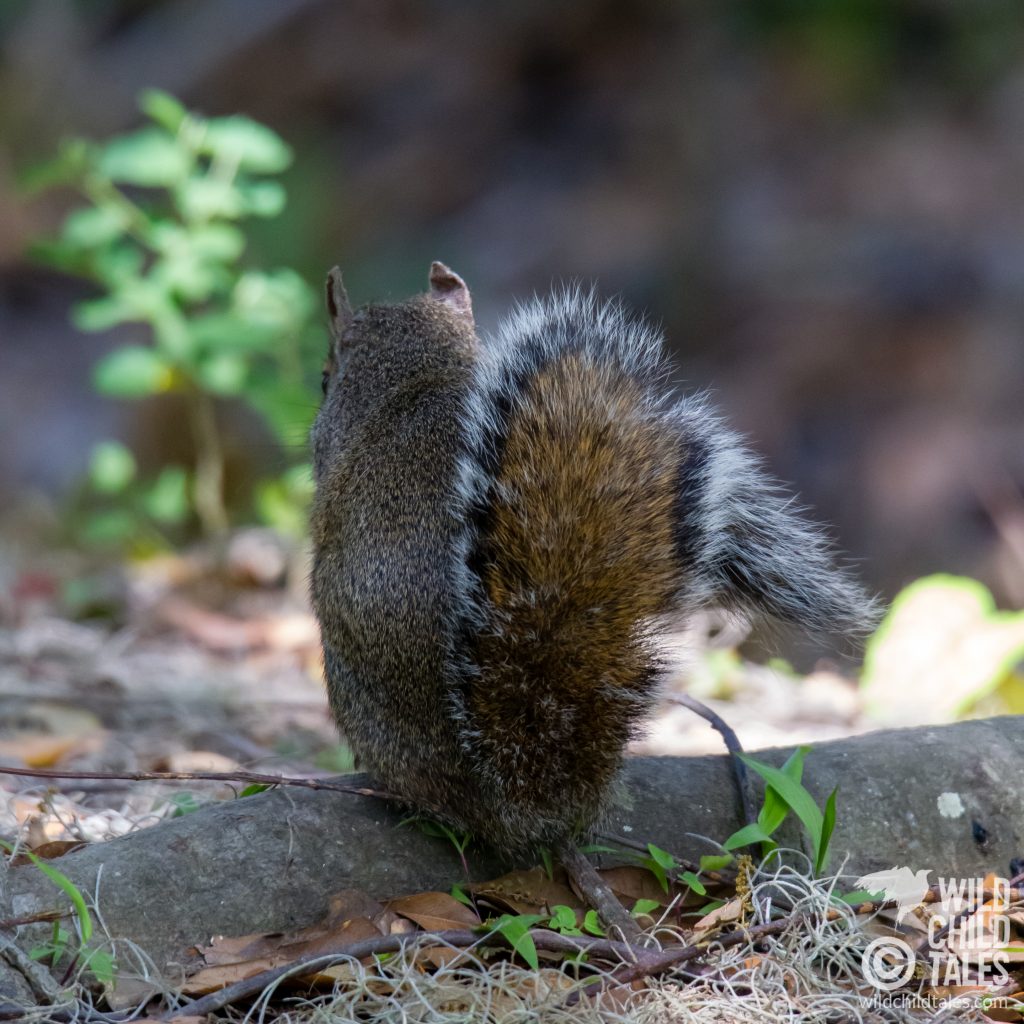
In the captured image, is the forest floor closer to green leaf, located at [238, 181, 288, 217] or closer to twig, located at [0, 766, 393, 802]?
twig, located at [0, 766, 393, 802]

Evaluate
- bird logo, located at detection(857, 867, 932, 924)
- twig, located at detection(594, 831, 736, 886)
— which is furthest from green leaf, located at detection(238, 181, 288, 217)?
bird logo, located at detection(857, 867, 932, 924)

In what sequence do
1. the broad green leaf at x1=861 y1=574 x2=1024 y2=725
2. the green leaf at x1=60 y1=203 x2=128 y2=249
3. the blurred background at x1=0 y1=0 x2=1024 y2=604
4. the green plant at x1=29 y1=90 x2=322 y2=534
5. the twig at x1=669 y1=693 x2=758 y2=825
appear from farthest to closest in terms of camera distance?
the blurred background at x1=0 y1=0 x2=1024 y2=604, the green leaf at x1=60 y1=203 x2=128 y2=249, the green plant at x1=29 y1=90 x2=322 y2=534, the broad green leaf at x1=861 y1=574 x2=1024 y2=725, the twig at x1=669 y1=693 x2=758 y2=825

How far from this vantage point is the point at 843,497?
835 cm

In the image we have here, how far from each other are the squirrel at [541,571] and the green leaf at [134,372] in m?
2.23

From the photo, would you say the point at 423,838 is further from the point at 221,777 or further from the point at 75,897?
the point at 75,897

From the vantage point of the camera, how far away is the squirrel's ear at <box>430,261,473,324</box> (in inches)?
134

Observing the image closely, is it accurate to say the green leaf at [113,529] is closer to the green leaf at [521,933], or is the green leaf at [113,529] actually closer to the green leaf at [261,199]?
the green leaf at [261,199]

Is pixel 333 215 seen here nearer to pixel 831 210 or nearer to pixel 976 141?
pixel 831 210

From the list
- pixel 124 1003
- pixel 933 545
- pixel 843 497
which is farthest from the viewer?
pixel 843 497

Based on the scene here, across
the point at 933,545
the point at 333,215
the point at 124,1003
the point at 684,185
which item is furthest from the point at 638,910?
the point at 333,215

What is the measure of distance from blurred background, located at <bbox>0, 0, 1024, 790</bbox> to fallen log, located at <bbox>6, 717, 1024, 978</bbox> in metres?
1.51

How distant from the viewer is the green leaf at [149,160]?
4.46m

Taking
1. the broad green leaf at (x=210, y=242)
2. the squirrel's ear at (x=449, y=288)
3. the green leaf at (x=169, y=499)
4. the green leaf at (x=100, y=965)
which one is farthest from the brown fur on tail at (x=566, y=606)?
the green leaf at (x=169, y=499)

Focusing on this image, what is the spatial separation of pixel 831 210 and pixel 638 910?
956 cm
